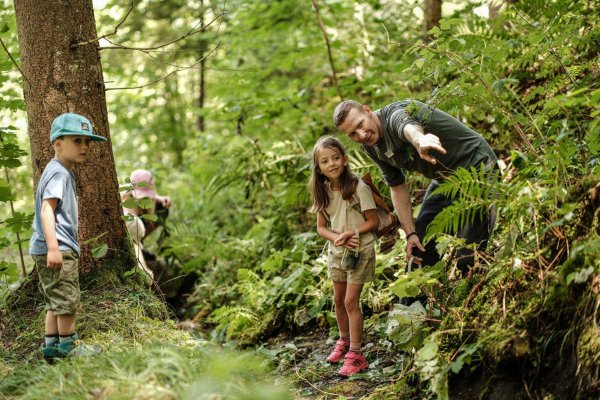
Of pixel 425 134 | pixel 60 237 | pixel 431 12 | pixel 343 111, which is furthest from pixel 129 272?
pixel 431 12

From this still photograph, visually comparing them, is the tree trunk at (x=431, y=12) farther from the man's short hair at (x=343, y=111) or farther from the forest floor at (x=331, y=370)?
the forest floor at (x=331, y=370)

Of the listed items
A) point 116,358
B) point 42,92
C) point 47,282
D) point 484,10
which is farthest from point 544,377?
point 484,10

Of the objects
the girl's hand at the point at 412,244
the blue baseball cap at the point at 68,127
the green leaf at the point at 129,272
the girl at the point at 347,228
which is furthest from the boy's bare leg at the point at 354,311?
the blue baseball cap at the point at 68,127

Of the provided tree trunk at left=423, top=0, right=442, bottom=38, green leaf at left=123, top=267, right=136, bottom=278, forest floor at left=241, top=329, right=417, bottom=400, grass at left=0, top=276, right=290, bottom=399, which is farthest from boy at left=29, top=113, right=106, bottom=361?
tree trunk at left=423, top=0, right=442, bottom=38

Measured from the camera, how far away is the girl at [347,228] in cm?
459

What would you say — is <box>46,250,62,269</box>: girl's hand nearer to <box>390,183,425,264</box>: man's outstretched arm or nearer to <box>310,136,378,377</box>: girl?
<box>310,136,378,377</box>: girl

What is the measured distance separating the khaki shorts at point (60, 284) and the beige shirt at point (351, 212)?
2021 mm

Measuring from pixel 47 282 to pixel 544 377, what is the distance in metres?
3.13

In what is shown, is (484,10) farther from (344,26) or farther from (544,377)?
(544,377)

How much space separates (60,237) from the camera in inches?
153

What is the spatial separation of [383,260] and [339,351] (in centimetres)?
135

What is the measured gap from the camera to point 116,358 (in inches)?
123

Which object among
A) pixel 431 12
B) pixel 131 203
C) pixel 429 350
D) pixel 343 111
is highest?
pixel 431 12

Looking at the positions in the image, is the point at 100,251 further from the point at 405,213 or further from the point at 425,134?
the point at 425,134
